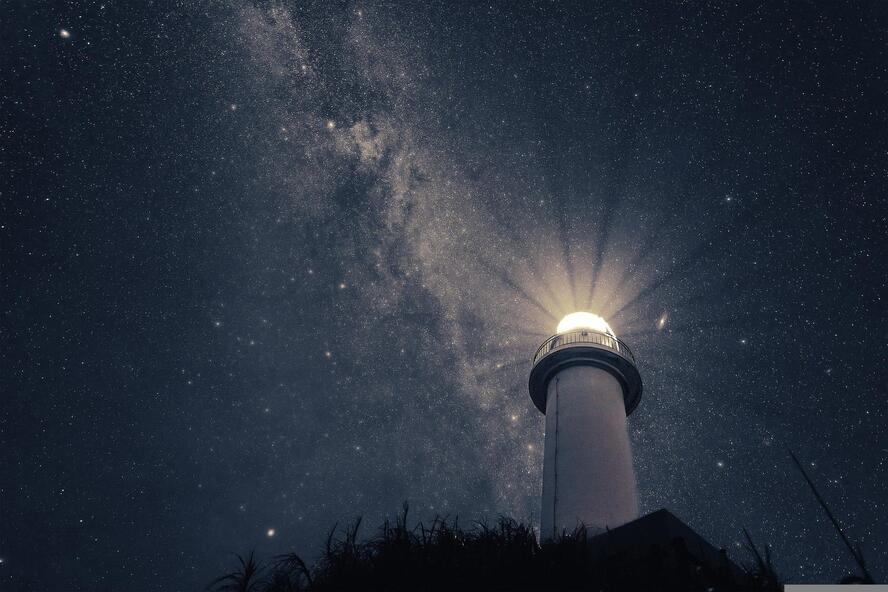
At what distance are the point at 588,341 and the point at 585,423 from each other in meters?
Result: 2.77

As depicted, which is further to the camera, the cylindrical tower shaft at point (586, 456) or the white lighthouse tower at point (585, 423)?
the white lighthouse tower at point (585, 423)

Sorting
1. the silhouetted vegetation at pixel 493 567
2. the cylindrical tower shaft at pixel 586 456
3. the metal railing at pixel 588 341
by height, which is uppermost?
the metal railing at pixel 588 341

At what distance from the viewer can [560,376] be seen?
16719 millimetres

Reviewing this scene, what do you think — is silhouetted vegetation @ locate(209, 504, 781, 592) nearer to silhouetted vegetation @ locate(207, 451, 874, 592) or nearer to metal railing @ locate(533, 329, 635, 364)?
silhouetted vegetation @ locate(207, 451, 874, 592)

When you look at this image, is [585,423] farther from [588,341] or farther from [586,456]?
[588,341]

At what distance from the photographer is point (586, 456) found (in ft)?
46.9

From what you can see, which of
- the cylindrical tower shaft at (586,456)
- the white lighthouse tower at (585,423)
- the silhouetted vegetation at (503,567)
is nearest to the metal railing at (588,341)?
the white lighthouse tower at (585,423)

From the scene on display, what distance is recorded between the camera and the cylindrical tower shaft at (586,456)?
527 inches

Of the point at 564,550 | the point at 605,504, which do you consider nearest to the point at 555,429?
the point at 605,504

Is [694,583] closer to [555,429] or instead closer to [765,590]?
[765,590]

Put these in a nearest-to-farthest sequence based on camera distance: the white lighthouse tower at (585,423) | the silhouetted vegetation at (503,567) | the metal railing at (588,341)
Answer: the silhouetted vegetation at (503,567) < the white lighthouse tower at (585,423) < the metal railing at (588,341)

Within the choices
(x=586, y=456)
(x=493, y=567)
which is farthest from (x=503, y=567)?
(x=586, y=456)

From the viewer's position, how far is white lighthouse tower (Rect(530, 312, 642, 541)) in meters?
13.5

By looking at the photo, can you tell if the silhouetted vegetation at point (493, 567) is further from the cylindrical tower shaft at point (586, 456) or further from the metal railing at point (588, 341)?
the metal railing at point (588, 341)
